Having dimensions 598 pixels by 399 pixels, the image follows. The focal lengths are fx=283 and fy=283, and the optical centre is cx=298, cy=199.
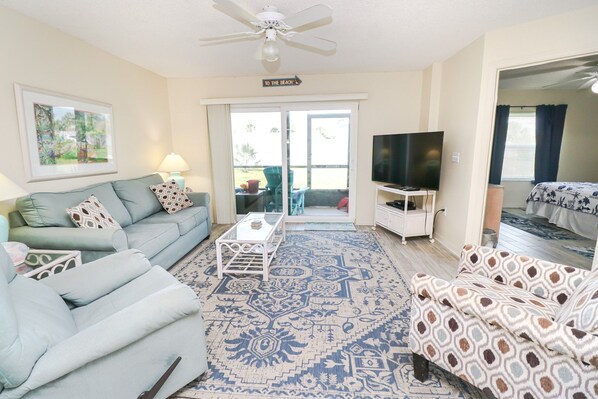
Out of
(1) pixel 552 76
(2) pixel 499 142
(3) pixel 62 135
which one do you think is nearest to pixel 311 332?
(3) pixel 62 135

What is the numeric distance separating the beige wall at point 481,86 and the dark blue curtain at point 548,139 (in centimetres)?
327

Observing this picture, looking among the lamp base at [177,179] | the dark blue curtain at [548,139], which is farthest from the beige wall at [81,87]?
the dark blue curtain at [548,139]

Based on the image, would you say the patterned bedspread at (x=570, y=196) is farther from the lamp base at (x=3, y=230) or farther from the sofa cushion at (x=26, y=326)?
the lamp base at (x=3, y=230)

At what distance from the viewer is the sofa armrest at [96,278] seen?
65.4 inches

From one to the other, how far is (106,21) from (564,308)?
3881 mm

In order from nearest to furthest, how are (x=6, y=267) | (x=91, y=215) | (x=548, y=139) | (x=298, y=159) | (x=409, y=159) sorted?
(x=6, y=267)
(x=91, y=215)
(x=409, y=159)
(x=298, y=159)
(x=548, y=139)

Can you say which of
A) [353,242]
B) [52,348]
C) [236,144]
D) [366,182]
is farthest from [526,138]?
[52,348]

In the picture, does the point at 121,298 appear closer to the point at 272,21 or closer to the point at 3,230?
the point at 3,230

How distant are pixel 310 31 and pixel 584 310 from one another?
292cm

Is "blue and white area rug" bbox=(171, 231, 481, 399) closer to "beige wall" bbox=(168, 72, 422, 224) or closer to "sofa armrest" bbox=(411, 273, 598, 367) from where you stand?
"sofa armrest" bbox=(411, 273, 598, 367)

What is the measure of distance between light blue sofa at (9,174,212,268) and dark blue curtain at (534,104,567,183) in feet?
21.0

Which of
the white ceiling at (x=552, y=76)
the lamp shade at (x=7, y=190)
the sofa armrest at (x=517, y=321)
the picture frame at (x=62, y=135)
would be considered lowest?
the sofa armrest at (x=517, y=321)

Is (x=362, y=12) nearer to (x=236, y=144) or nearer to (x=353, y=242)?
(x=353, y=242)

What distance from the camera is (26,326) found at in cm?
113
